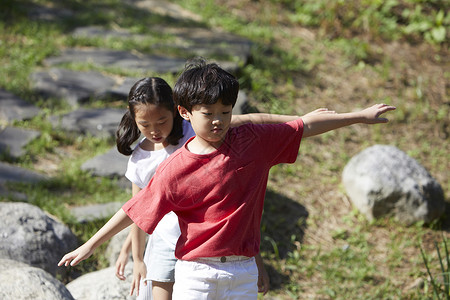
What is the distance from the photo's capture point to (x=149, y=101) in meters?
2.30

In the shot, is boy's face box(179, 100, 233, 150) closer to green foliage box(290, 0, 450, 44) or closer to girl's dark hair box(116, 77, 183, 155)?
girl's dark hair box(116, 77, 183, 155)

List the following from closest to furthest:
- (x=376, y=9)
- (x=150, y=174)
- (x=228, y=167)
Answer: (x=228, y=167) → (x=150, y=174) → (x=376, y=9)

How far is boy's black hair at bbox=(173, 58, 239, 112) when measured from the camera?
1.88 m

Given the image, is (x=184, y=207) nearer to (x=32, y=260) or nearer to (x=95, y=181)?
(x=32, y=260)

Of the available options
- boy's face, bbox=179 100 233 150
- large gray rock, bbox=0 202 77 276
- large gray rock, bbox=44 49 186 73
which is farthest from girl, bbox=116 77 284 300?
large gray rock, bbox=44 49 186 73

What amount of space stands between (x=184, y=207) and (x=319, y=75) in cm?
483

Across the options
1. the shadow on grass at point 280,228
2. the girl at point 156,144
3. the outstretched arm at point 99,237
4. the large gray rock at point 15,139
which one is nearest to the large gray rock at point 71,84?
the large gray rock at point 15,139

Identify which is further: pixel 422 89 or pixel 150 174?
pixel 422 89

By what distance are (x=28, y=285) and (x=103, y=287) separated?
1.68 ft

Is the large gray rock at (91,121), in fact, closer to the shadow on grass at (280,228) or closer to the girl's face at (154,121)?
the shadow on grass at (280,228)

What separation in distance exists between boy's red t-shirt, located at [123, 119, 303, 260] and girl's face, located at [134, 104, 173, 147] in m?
0.36

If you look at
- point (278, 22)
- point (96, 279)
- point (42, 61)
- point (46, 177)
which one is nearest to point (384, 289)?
point (96, 279)

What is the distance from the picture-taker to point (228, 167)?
1.95m

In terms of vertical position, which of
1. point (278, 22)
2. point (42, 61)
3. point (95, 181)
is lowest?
point (95, 181)
